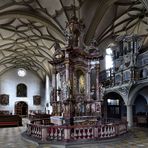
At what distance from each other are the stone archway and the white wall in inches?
22.7

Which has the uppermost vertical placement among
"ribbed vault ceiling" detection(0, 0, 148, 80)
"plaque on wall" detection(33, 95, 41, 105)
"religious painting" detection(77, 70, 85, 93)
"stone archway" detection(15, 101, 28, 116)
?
"ribbed vault ceiling" detection(0, 0, 148, 80)

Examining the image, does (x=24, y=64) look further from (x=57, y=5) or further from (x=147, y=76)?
(x=147, y=76)

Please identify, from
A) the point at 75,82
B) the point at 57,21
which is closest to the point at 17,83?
the point at 57,21

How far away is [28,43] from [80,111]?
728 inches

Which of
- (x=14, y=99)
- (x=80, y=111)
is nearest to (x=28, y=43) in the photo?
(x=14, y=99)

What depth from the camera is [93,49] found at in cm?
A: 1447

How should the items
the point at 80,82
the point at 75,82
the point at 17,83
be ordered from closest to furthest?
the point at 75,82, the point at 80,82, the point at 17,83

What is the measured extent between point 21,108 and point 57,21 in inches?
1002

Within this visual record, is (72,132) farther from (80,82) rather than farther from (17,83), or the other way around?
(17,83)

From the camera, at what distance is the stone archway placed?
137 ft

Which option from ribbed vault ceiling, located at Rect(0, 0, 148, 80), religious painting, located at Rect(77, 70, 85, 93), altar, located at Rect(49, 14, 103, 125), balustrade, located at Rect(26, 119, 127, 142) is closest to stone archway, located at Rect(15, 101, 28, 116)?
ribbed vault ceiling, located at Rect(0, 0, 148, 80)

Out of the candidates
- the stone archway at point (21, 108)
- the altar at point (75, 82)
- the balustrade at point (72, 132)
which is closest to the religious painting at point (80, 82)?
the altar at point (75, 82)

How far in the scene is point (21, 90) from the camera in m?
Answer: 42.6

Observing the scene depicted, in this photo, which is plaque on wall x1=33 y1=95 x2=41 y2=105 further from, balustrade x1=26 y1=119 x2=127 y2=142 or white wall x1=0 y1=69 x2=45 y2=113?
balustrade x1=26 y1=119 x2=127 y2=142
